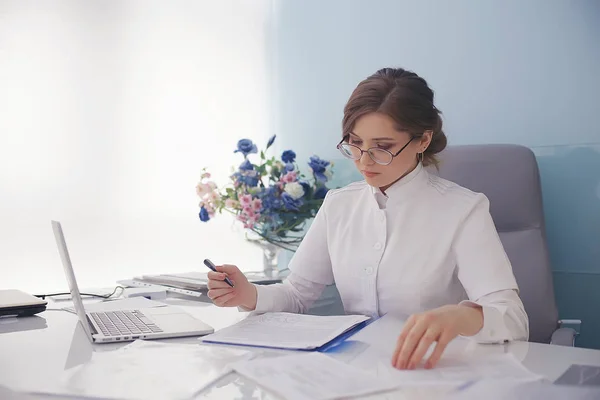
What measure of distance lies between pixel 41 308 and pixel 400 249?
3.09 ft

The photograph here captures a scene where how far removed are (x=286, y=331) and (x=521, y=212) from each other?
2.92ft

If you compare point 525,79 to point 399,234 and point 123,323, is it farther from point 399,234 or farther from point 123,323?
point 123,323

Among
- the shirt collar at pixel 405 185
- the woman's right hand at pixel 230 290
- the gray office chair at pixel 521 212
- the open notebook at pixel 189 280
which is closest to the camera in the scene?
the woman's right hand at pixel 230 290

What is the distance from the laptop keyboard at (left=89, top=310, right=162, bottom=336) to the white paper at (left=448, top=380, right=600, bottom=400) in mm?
682

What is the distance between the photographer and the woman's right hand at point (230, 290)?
4.76 feet

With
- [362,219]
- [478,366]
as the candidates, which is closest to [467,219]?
[362,219]

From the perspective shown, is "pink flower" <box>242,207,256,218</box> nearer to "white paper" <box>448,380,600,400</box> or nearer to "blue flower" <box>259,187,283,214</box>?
"blue flower" <box>259,187,283,214</box>

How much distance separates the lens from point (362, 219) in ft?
5.47

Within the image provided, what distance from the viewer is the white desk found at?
0.97m

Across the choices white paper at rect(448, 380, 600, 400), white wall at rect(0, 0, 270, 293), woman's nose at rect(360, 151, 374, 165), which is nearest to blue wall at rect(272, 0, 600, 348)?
white wall at rect(0, 0, 270, 293)

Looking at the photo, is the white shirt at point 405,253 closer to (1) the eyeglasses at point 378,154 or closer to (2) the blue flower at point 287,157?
(1) the eyeglasses at point 378,154

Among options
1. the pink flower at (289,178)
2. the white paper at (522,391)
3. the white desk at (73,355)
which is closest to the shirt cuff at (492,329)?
the white desk at (73,355)

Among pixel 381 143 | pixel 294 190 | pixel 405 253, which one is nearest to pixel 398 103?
pixel 381 143

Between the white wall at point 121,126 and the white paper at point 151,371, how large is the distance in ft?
4.31
